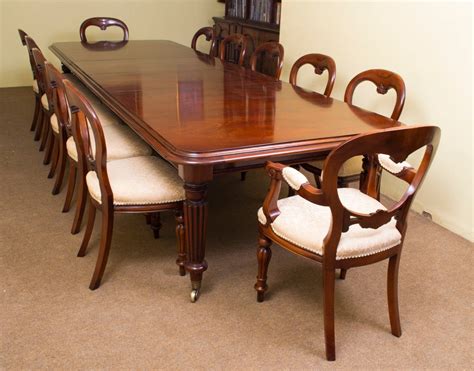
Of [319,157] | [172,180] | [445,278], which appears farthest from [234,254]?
[445,278]

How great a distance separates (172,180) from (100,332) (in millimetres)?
606

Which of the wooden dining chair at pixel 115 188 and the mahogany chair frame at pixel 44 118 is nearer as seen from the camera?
the wooden dining chair at pixel 115 188

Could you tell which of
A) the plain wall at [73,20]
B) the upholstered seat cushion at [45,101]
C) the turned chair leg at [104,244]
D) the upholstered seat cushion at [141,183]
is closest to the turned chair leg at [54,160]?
the upholstered seat cushion at [45,101]

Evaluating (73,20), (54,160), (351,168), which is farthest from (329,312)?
(73,20)

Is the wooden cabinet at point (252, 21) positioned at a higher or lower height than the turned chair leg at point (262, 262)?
higher

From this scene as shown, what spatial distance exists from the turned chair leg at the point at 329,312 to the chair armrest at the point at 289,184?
266 millimetres

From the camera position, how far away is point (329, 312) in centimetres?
162

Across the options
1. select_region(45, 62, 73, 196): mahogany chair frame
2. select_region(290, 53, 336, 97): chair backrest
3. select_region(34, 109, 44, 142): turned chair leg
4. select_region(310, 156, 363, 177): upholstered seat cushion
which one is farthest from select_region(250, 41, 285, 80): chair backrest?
select_region(34, 109, 44, 142): turned chair leg

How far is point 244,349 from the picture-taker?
1696 mm

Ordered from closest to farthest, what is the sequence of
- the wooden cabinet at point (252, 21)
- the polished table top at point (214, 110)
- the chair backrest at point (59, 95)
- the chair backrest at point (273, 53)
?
the polished table top at point (214, 110), the chair backrest at point (59, 95), the chair backrest at point (273, 53), the wooden cabinet at point (252, 21)

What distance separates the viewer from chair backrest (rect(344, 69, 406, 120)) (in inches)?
87.1

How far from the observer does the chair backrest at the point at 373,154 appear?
1346 mm

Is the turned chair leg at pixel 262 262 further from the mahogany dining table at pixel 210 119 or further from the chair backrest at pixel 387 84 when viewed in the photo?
the chair backrest at pixel 387 84

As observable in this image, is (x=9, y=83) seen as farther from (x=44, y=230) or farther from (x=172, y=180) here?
(x=172, y=180)
